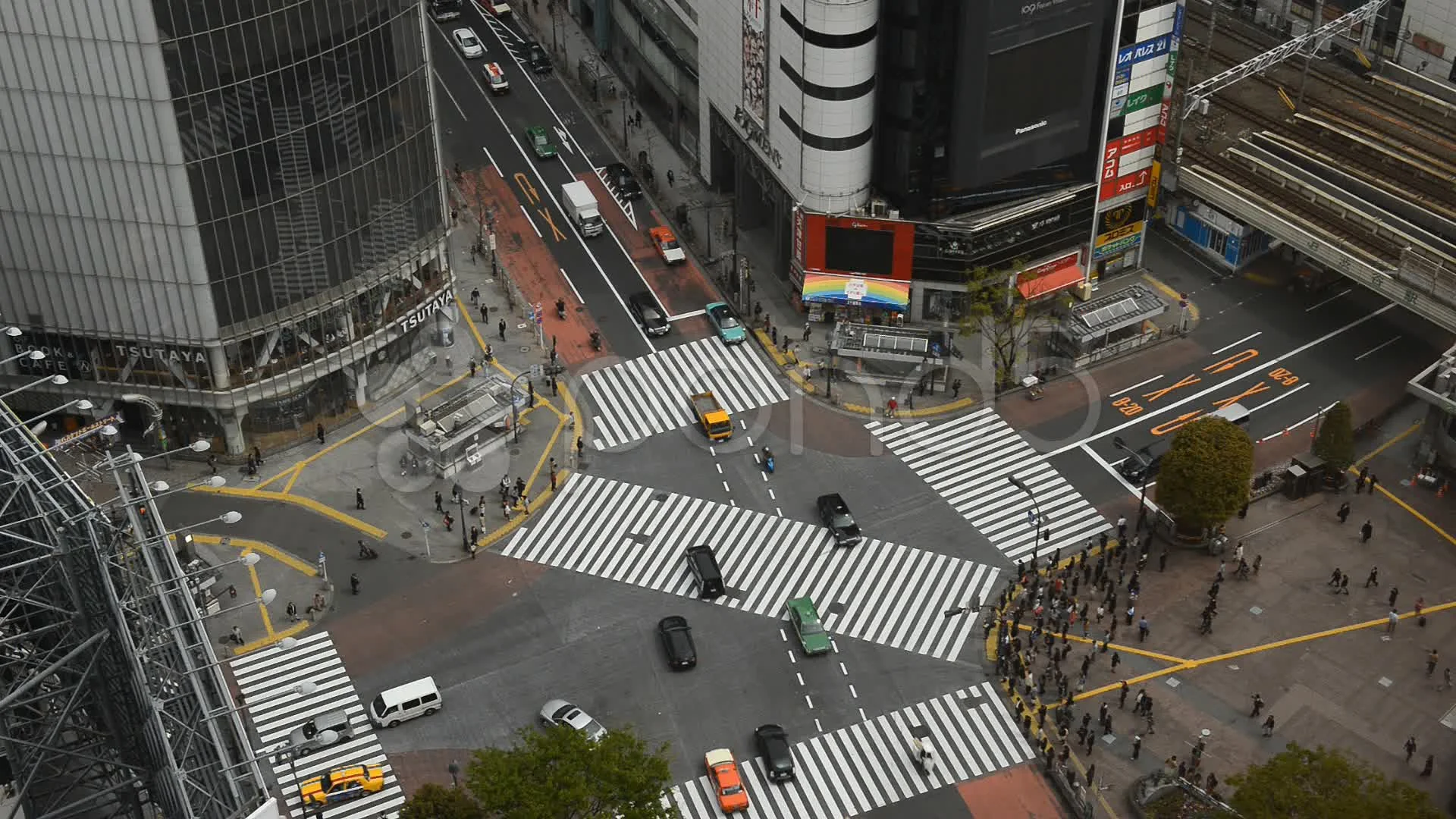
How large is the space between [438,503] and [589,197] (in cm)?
3609

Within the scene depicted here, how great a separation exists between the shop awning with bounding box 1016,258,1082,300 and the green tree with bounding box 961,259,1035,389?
1.33 metres

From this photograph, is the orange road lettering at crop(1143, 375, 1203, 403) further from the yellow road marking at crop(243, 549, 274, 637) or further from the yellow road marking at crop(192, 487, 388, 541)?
the yellow road marking at crop(243, 549, 274, 637)

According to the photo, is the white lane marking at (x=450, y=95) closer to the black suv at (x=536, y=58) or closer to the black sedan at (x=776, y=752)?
the black suv at (x=536, y=58)

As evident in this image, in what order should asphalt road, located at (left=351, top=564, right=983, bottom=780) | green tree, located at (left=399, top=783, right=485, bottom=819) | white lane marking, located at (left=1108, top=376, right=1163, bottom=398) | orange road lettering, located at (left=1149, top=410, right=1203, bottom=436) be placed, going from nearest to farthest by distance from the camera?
1. green tree, located at (left=399, top=783, right=485, bottom=819)
2. asphalt road, located at (left=351, top=564, right=983, bottom=780)
3. orange road lettering, located at (left=1149, top=410, right=1203, bottom=436)
4. white lane marking, located at (left=1108, top=376, right=1163, bottom=398)

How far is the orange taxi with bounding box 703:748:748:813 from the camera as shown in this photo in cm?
9806

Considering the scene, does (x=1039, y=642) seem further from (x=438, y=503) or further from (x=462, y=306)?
(x=462, y=306)

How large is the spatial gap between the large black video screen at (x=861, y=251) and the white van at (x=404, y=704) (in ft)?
148

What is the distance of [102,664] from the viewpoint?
8719 centimetres

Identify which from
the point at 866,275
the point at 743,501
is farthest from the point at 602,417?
the point at 866,275

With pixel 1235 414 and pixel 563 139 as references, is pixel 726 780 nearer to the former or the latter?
pixel 1235 414

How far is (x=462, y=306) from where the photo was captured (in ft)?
447

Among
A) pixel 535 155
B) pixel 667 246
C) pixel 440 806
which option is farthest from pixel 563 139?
pixel 440 806

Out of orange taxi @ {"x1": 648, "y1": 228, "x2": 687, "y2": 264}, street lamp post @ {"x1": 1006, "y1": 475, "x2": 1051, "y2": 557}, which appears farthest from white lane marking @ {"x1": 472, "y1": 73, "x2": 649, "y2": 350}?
street lamp post @ {"x1": 1006, "y1": 475, "x2": 1051, "y2": 557}

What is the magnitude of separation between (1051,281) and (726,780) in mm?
52134
